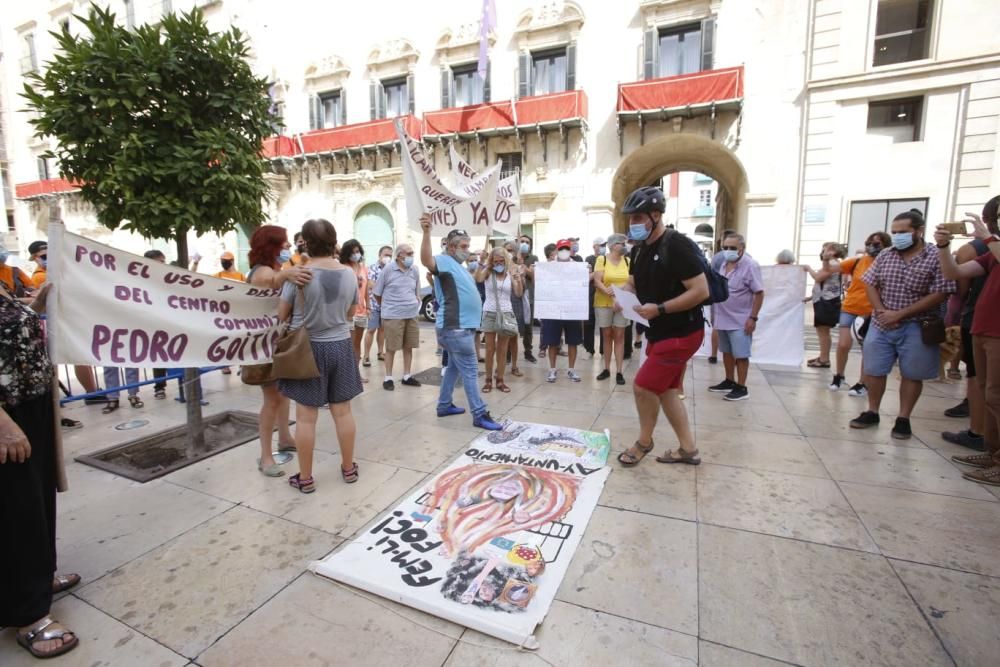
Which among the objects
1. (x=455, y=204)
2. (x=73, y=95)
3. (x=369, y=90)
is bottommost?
(x=455, y=204)

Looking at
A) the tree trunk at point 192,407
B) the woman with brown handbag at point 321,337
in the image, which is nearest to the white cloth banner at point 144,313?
the woman with brown handbag at point 321,337

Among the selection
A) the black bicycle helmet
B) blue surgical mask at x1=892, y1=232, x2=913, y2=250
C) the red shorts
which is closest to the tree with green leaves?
the black bicycle helmet

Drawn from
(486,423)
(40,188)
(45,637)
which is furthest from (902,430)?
(40,188)

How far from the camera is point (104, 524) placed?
2.96 m

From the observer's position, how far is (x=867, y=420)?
455cm

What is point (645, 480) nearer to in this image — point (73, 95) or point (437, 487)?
point (437, 487)

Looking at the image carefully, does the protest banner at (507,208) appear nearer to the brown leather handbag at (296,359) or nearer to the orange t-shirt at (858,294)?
the brown leather handbag at (296,359)

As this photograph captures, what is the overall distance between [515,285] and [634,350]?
133 inches

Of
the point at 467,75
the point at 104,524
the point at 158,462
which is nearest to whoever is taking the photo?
the point at 104,524

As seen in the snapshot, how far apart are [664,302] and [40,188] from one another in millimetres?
34266

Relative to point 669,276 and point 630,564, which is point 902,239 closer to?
point 669,276

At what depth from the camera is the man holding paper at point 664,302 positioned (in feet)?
10.8

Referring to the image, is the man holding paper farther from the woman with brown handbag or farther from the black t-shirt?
the woman with brown handbag

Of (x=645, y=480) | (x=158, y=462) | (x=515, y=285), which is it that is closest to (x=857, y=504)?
(x=645, y=480)
